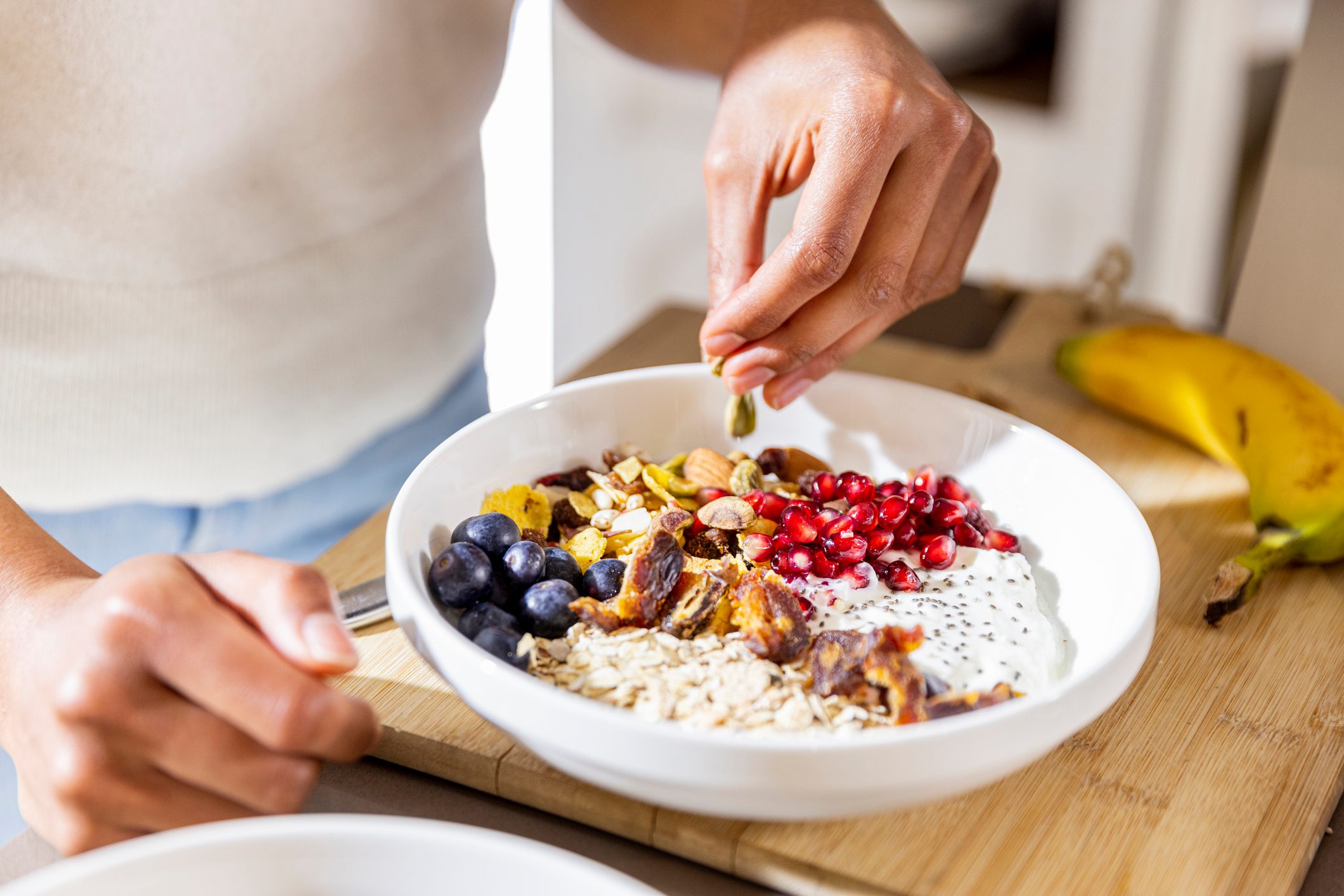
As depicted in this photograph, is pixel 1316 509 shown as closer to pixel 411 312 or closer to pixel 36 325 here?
pixel 411 312

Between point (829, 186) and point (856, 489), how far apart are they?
231 mm

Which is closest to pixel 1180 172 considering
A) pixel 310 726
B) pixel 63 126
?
pixel 63 126

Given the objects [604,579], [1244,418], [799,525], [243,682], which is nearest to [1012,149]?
[1244,418]

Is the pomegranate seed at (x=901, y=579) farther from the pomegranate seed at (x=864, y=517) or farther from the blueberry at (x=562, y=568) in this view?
the blueberry at (x=562, y=568)

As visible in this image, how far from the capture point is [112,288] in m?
1.10

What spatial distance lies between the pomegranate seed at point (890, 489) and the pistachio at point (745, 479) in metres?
0.09

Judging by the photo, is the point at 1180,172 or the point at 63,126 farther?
the point at 1180,172

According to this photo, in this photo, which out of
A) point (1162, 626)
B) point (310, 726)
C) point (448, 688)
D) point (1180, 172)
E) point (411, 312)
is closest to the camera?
point (310, 726)

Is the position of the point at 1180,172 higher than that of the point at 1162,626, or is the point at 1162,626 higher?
the point at 1162,626

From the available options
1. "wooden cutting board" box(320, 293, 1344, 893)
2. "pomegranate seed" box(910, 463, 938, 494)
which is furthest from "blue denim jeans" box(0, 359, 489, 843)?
"pomegranate seed" box(910, 463, 938, 494)

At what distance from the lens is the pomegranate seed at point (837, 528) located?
80cm

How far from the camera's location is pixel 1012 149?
9.32ft

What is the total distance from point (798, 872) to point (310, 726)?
281mm

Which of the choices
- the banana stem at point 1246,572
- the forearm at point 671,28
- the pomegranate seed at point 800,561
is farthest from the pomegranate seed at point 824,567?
the forearm at point 671,28
